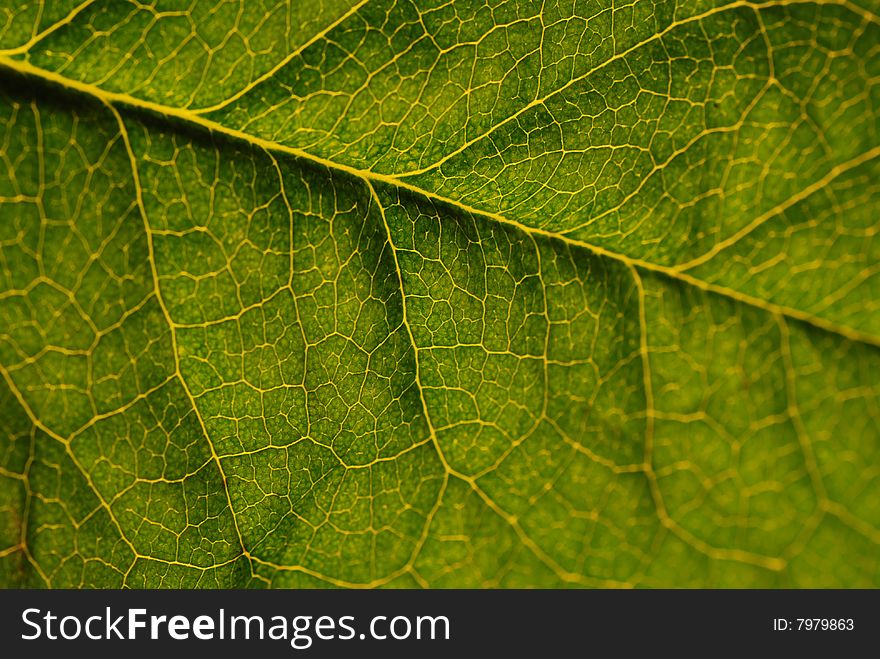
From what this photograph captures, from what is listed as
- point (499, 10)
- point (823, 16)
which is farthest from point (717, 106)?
point (499, 10)

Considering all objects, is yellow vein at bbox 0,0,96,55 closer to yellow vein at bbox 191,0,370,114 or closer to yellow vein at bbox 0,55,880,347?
yellow vein at bbox 0,55,880,347

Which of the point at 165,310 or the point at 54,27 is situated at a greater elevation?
the point at 54,27

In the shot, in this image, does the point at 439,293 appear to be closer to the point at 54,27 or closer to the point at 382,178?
the point at 382,178

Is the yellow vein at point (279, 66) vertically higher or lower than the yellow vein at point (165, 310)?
higher

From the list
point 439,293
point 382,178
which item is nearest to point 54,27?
point 382,178

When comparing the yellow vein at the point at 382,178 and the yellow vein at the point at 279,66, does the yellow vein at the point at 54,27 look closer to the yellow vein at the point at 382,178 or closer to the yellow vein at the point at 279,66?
the yellow vein at the point at 382,178

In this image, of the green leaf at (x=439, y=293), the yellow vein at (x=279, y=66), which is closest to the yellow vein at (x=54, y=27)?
the green leaf at (x=439, y=293)

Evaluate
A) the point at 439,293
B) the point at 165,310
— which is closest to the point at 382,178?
the point at 439,293

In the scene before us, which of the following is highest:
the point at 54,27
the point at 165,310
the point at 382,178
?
the point at 54,27

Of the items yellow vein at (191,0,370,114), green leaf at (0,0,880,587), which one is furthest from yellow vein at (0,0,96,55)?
yellow vein at (191,0,370,114)
